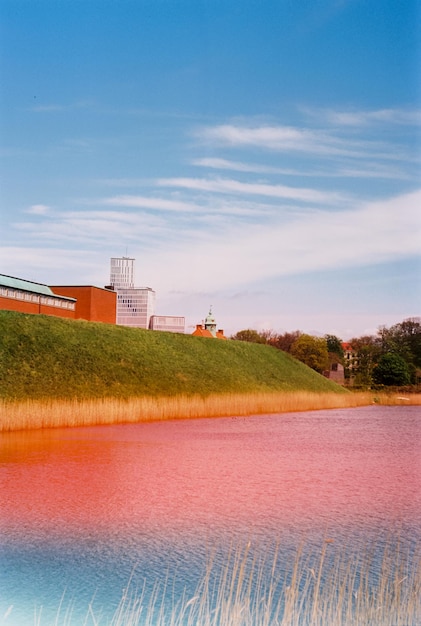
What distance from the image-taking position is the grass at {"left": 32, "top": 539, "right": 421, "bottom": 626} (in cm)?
507

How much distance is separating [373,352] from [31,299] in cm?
3375

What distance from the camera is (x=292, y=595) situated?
16.4ft

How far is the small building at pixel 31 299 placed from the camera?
→ 4419 cm

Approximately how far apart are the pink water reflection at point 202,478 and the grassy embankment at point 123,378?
4.51 ft

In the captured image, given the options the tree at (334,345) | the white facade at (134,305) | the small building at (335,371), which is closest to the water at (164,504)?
the small building at (335,371)

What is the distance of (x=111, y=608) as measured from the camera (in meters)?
5.61

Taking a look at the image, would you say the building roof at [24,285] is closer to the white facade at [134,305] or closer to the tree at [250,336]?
the tree at [250,336]

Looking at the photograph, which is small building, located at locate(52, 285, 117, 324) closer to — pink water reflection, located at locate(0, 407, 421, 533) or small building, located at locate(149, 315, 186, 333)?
pink water reflection, located at locate(0, 407, 421, 533)

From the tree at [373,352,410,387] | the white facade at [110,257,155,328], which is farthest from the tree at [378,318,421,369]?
the white facade at [110,257,155,328]

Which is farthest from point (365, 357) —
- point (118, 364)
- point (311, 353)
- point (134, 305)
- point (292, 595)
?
point (134, 305)

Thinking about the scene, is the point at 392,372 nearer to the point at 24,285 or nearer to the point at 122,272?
the point at 24,285

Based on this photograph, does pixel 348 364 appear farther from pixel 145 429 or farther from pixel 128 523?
pixel 128 523

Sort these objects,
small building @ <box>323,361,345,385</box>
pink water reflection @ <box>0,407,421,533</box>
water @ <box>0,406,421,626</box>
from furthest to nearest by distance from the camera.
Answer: small building @ <box>323,361,345,385</box>
pink water reflection @ <box>0,407,421,533</box>
water @ <box>0,406,421,626</box>

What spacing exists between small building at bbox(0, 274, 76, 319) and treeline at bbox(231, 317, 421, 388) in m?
23.5
